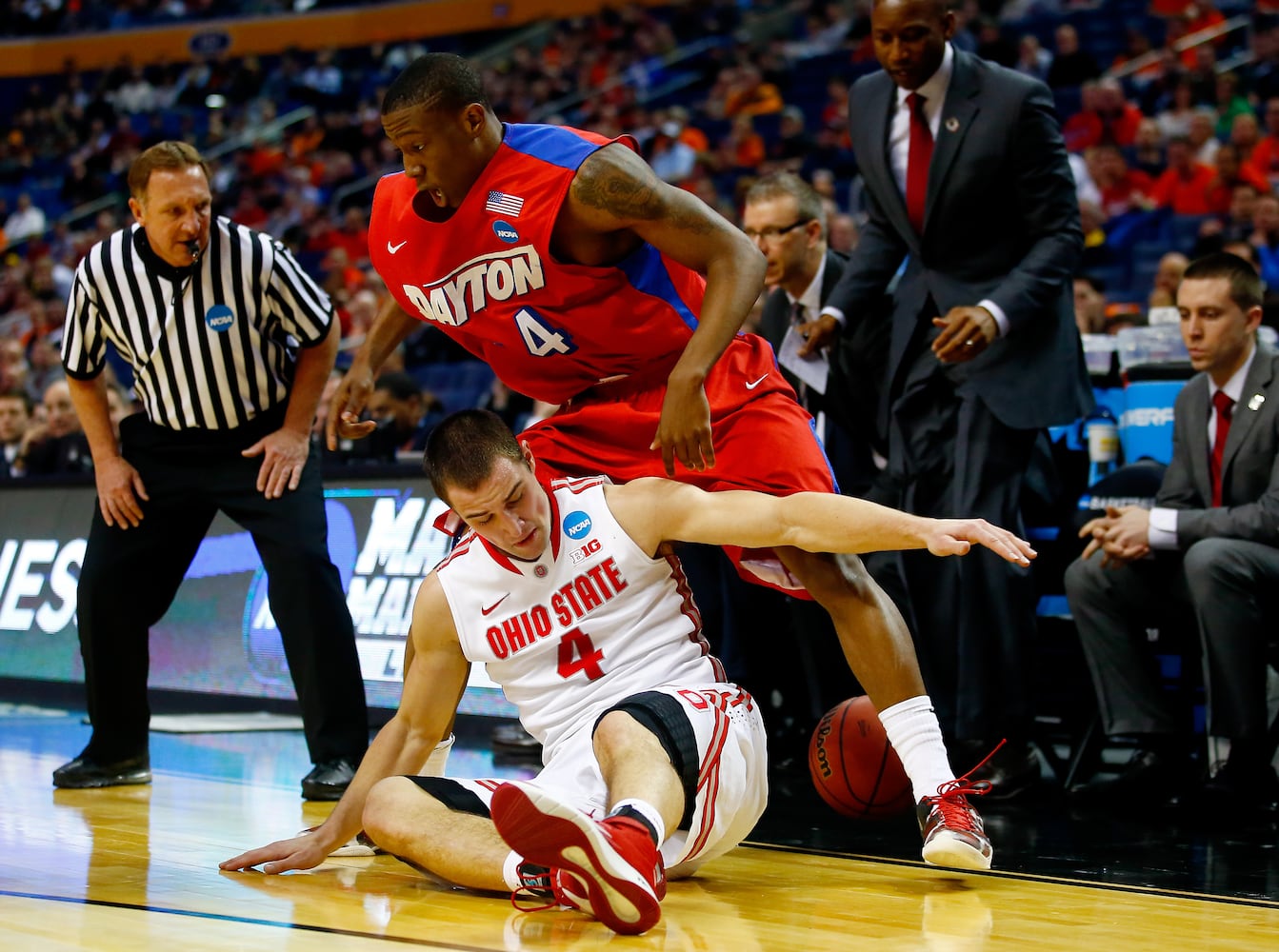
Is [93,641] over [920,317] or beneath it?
beneath

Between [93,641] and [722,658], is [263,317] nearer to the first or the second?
[93,641]

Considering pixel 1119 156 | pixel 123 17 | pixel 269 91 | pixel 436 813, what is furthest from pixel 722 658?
pixel 123 17

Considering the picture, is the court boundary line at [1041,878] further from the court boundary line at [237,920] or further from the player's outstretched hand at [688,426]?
the court boundary line at [237,920]

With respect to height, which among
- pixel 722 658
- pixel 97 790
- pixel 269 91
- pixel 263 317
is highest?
pixel 269 91

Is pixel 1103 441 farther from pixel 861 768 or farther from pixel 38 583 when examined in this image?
pixel 38 583

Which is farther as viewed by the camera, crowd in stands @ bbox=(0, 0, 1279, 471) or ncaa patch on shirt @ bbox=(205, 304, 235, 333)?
crowd in stands @ bbox=(0, 0, 1279, 471)

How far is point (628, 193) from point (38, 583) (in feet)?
16.4

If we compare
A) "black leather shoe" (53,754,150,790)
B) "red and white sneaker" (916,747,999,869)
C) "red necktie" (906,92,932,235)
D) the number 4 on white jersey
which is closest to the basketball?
"red and white sneaker" (916,747,999,869)

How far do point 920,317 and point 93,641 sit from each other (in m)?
2.80

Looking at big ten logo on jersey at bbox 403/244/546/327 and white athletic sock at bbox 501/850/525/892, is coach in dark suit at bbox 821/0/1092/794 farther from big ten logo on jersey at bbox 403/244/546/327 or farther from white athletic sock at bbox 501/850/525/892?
white athletic sock at bbox 501/850/525/892

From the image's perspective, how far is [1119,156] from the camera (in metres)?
11.2

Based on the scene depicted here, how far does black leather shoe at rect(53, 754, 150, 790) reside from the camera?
15.5ft

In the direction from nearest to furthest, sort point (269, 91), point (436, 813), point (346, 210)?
point (436, 813) < point (346, 210) < point (269, 91)

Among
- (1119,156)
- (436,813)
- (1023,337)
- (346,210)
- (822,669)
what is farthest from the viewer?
(346,210)
